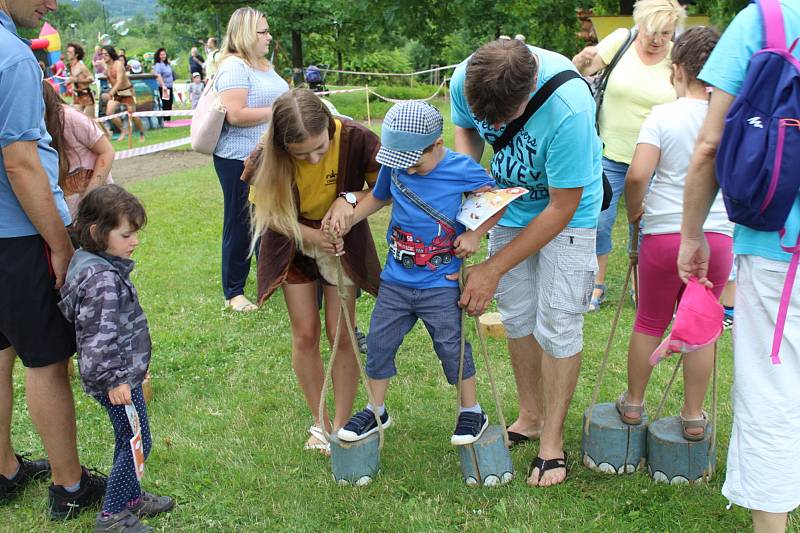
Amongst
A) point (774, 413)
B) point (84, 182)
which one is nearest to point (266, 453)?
point (84, 182)

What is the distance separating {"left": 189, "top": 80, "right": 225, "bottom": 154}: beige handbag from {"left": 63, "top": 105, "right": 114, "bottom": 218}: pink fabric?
127cm

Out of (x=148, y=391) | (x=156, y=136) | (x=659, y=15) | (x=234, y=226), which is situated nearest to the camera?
(x=148, y=391)

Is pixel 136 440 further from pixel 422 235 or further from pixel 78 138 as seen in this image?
pixel 78 138

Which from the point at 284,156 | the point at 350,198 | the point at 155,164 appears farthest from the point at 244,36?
the point at 155,164

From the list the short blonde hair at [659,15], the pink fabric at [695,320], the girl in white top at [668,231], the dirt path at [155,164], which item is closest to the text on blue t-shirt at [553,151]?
the girl in white top at [668,231]

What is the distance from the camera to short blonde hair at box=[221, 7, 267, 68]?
5215 millimetres

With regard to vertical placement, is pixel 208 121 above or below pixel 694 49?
below

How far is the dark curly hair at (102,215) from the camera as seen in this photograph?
2775 millimetres

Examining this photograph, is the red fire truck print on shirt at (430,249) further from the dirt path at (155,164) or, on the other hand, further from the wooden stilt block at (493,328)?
the dirt path at (155,164)

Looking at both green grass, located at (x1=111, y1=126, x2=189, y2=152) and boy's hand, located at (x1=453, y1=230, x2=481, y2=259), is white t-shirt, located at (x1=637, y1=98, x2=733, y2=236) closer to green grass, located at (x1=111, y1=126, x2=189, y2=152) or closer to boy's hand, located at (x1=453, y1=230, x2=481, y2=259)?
boy's hand, located at (x1=453, y1=230, x2=481, y2=259)

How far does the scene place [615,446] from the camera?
3.32 m

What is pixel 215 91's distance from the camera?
206 inches

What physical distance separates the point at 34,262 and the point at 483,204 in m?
1.71

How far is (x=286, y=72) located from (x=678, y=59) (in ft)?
62.7
